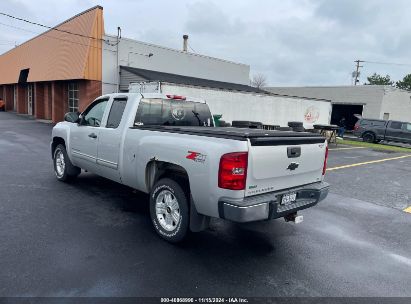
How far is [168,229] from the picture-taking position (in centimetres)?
437

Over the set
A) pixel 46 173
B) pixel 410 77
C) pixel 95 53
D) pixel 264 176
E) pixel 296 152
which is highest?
pixel 410 77

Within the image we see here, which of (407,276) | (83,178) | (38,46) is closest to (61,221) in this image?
(83,178)

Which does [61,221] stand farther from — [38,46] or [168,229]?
[38,46]

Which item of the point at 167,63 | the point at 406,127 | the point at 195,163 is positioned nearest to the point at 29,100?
the point at 167,63

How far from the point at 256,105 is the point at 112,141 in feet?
47.3

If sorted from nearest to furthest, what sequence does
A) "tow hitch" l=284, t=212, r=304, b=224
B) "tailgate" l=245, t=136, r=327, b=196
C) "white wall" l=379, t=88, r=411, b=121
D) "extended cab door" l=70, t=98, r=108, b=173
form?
"tailgate" l=245, t=136, r=327, b=196, "tow hitch" l=284, t=212, r=304, b=224, "extended cab door" l=70, t=98, r=108, b=173, "white wall" l=379, t=88, r=411, b=121

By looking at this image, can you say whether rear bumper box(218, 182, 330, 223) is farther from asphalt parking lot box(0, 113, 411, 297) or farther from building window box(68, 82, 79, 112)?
building window box(68, 82, 79, 112)

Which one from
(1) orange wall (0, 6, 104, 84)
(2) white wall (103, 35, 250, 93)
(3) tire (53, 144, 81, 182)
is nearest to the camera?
(3) tire (53, 144, 81, 182)

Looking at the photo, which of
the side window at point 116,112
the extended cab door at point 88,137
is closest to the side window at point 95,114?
the extended cab door at point 88,137

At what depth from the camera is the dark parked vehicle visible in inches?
887

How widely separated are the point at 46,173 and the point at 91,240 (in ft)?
15.0

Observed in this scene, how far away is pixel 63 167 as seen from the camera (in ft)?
23.4

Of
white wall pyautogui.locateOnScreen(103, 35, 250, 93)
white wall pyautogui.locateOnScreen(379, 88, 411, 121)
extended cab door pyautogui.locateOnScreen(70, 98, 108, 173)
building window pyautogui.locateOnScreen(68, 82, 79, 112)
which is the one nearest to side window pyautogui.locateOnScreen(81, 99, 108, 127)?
extended cab door pyautogui.locateOnScreen(70, 98, 108, 173)

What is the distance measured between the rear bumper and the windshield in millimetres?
2324
